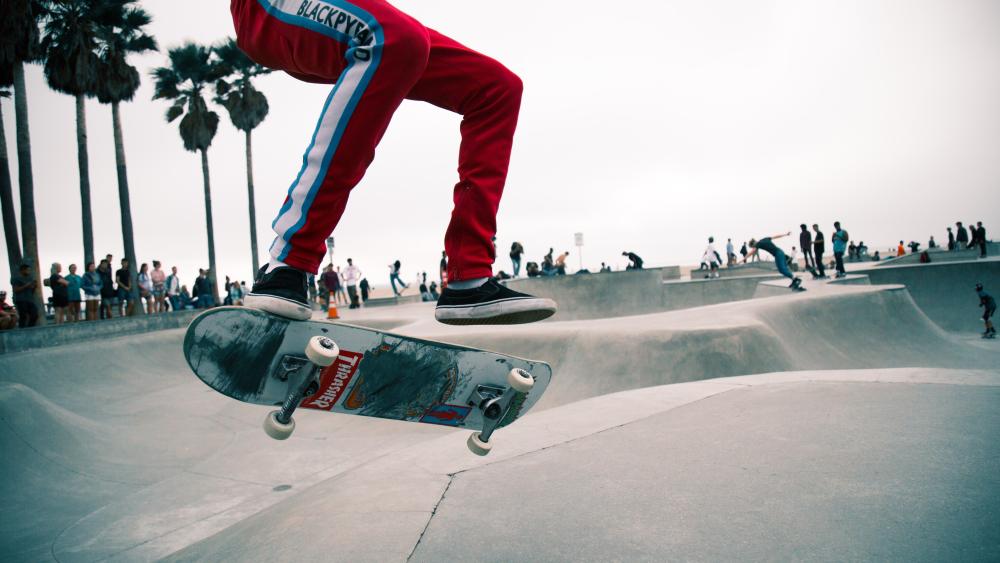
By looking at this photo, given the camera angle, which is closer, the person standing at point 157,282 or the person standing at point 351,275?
the person standing at point 157,282

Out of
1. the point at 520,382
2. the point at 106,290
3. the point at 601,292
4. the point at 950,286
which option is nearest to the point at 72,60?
the point at 106,290

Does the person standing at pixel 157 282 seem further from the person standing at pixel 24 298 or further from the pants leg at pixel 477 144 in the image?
the pants leg at pixel 477 144

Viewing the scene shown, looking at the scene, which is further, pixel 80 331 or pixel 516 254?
pixel 516 254

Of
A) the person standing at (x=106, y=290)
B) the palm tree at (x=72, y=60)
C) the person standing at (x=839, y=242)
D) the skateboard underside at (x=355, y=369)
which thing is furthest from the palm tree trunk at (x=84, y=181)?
the person standing at (x=839, y=242)

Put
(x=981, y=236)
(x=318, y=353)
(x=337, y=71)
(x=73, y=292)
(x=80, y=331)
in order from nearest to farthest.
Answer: (x=318, y=353) → (x=337, y=71) → (x=80, y=331) → (x=73, y=292) → (x=981, y=236)

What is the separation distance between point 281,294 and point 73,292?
47.4ft

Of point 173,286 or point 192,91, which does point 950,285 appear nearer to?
point 173,286

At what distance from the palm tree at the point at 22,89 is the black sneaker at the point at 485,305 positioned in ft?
55.1

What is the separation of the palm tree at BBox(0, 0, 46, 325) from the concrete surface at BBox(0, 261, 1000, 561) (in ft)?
33.9

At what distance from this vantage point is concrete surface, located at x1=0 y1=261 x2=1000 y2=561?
5.26 feet

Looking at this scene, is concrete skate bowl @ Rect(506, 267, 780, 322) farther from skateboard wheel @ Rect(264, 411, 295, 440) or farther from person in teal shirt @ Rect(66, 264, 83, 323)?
skateboard wheel @ Rect(264, 411, 295, 440)

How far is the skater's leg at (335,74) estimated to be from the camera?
1555 millimetres

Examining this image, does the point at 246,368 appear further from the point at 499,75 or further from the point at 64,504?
the point at 64,504

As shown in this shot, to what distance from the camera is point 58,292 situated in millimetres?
12320
